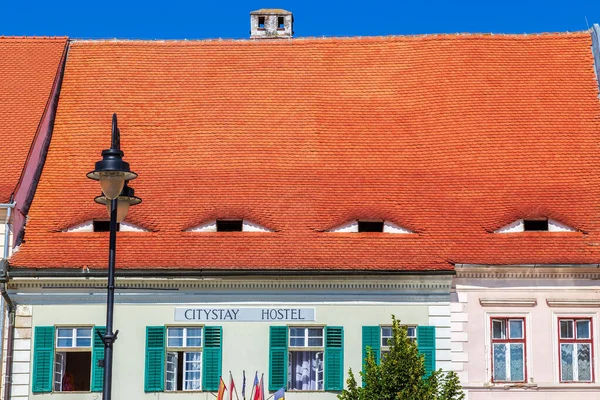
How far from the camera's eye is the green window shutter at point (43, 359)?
28.2 meters

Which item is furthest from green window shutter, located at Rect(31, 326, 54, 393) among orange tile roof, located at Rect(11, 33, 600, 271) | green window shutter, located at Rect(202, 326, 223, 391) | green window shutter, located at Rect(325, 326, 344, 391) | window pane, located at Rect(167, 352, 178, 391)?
green window shutter, located at Rect(325, 326, 344, 391)

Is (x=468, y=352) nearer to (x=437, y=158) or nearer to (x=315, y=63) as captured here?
(x=437, y=158)

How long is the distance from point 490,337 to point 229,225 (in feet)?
18.8

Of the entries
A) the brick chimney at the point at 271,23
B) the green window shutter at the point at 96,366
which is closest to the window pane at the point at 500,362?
the green window shutter at the point at 96,366

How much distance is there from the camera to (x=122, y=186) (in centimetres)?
1823

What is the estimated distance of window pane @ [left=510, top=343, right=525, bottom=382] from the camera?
2845 cm

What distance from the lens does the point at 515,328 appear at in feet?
94.5

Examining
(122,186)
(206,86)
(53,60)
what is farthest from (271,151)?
(122,186)

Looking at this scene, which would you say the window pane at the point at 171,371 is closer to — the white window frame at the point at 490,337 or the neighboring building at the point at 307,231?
the neighboring building at the point at 307,231

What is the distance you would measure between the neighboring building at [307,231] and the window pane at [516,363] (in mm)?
144

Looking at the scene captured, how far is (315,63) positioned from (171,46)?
11.7 feet

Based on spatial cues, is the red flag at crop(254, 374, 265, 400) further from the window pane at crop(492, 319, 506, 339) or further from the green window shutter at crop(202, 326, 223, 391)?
the window pane at crop(492, 319, 506, 339)

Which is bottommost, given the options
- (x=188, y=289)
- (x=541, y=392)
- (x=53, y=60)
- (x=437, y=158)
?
(x=541, y=392)

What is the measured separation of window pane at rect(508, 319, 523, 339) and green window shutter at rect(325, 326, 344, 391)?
10.9 ft
